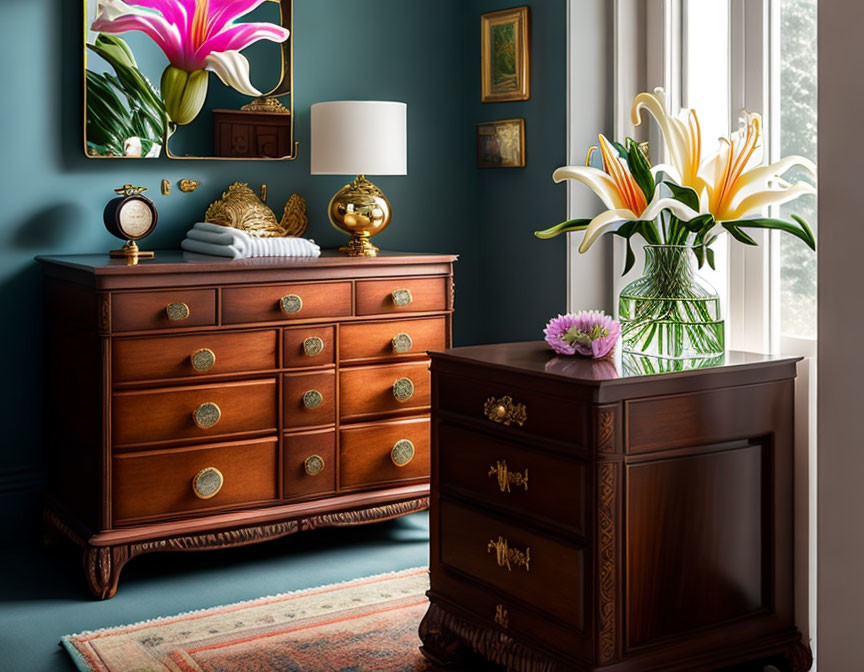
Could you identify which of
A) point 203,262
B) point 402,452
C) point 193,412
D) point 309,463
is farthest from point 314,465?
point 203,262

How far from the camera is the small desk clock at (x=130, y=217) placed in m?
3.40

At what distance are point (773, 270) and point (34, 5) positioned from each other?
238 cm

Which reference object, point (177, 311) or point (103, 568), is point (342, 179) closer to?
point (177, 311)

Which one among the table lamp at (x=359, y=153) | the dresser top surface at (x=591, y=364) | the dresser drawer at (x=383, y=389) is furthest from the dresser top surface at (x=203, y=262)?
the dresser top surface at (x=591, y=364)

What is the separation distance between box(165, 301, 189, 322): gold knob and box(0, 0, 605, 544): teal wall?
0.44 metres

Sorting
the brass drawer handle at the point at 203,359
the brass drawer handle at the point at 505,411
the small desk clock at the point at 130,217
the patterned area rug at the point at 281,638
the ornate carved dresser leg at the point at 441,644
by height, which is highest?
the small desk clock at the point at 130,217

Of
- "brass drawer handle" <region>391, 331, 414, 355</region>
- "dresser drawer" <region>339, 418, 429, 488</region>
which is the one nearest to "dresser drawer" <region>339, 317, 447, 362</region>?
"brass drawer handle" <region>391, 331, 414, 355</region>

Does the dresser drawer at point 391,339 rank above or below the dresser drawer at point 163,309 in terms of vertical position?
below

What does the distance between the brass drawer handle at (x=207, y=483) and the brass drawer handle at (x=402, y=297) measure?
78 cm

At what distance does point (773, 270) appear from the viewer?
9.48ft

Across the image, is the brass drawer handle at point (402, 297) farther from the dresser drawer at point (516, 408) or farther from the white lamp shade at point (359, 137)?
the dresser drawer at point (516, 408)

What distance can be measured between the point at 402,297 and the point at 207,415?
74cm

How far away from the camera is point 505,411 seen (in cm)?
238

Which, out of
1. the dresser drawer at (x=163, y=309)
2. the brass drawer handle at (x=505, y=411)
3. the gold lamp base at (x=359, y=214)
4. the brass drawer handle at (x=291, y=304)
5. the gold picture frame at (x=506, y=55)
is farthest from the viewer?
the gold picture frame at (x=506, y=55)
